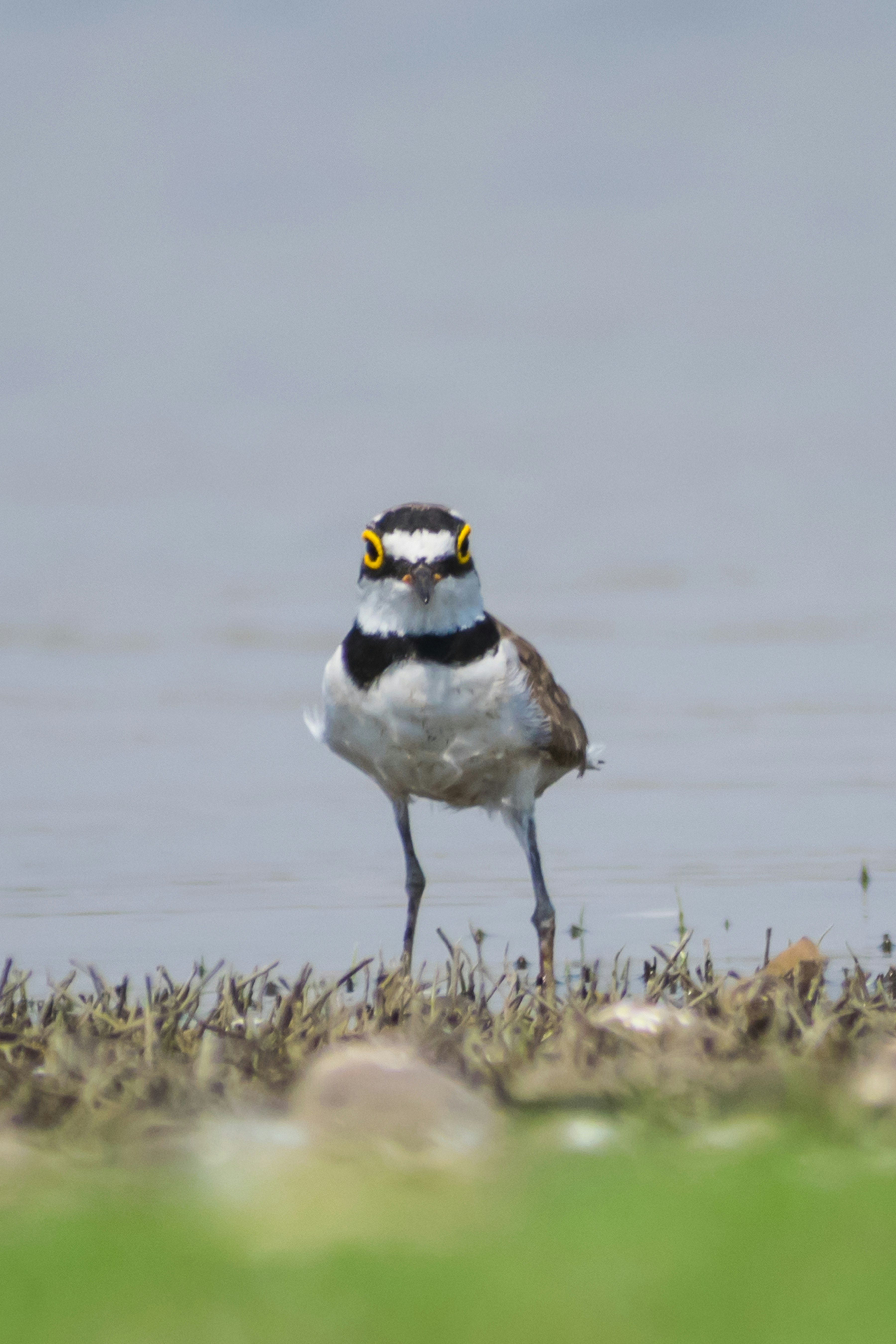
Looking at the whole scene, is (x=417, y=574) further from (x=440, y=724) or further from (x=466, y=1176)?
(x=466, y=1176)

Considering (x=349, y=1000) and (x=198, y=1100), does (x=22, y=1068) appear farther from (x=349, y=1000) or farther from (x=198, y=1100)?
(x=349, y=1000)

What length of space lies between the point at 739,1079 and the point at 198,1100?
145 cm

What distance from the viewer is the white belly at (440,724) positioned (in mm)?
7152

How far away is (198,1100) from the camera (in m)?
4.86

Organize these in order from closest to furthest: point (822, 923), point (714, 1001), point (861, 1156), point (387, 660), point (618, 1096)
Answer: point (861, 1156), point (618, 1096), point (714, 1001), point (387, 660), point (822, 923)

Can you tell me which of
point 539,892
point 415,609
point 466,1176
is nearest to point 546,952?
point 539,892

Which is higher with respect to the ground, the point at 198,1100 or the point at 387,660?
the point at 387,660

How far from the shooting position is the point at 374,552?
7223 millimetres

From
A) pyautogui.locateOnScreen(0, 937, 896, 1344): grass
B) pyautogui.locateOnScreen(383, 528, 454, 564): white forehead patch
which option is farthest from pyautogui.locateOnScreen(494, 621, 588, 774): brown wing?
pyautogui.locateOnScreen(0, 937, 896, 1344): grass

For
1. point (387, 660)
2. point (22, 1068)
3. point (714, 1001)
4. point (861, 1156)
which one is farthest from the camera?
point (387, 660)

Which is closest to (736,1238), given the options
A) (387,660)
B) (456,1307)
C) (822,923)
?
(456,1307)

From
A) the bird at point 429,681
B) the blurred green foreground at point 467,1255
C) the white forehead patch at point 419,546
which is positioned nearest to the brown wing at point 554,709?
the bird at point 429,681

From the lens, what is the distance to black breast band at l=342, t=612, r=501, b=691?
23.4 ft

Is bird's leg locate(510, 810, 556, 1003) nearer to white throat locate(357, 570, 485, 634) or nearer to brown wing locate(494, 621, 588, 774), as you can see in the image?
brown wing locate(494, 621, 588, 774)
